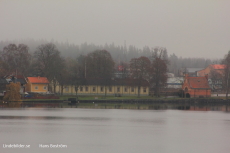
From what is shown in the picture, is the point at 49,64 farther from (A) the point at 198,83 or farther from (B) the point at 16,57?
(A) the point at 198,83

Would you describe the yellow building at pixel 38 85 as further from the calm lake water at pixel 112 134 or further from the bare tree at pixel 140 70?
the calm lake water at pixel 112 134

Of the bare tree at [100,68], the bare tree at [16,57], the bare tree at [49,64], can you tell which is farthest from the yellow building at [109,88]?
the bare tree at [16,57]

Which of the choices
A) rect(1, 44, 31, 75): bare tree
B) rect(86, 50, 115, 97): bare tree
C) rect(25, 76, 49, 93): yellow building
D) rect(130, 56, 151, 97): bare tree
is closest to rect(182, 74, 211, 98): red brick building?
rect(130, 56, 151, 97): bare tree

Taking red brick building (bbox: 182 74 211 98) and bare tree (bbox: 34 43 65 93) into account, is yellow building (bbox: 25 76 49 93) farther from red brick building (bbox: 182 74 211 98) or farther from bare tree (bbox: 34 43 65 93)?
red brick building (bbox: 182 74 211 98)

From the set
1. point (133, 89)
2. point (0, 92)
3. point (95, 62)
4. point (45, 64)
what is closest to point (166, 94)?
point (133, 89)

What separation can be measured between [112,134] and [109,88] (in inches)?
2204

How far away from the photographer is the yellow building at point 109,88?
90.7 m

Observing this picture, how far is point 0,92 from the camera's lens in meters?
82.2

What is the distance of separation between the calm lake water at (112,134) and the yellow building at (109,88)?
37.6 metres

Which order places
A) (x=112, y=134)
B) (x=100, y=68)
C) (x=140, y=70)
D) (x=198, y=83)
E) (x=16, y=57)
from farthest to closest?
(x=16, y=57) < (x=100, y=68) < (x=198, y=83) < (x=140, y=70) < (x=112, y=134)

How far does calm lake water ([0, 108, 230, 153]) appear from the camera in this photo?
3066 centimetres

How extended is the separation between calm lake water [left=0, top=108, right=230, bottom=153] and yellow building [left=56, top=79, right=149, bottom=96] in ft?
123

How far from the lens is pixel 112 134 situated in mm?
37344

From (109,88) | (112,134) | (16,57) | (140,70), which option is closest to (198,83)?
(140,70)
